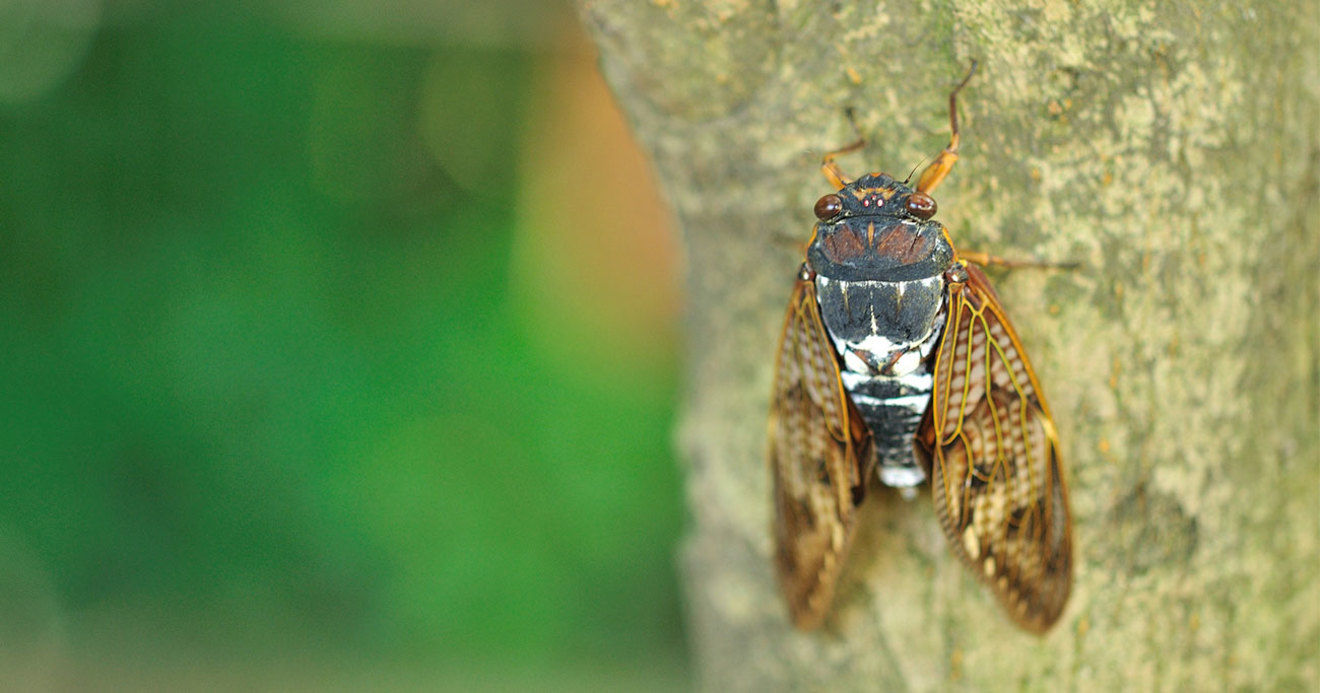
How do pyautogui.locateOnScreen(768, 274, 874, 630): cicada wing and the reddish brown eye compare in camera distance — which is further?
pyautogui.locateOnScreen(768, 274, 874, 630): cicada wing

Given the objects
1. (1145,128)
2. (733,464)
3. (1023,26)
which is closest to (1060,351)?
(1145,128)

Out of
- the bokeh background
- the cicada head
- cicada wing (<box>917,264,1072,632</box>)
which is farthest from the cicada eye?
the bokeh background

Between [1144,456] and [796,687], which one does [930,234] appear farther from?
[796,687]

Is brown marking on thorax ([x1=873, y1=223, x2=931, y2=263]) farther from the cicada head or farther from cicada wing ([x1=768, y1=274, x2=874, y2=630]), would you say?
cicada wing ([x1=768, y1=274, x2=874, y2=630])

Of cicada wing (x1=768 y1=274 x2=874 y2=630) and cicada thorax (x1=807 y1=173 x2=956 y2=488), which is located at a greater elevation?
cicada thorax (x1=807 y1=173 x2=956 y2=488)

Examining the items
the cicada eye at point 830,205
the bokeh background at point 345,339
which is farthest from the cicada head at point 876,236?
the bokeh background at point 345,339
